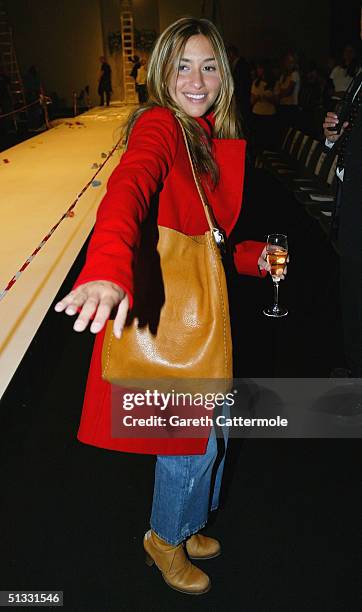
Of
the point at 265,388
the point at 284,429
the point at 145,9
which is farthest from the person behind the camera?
the point at 145,9

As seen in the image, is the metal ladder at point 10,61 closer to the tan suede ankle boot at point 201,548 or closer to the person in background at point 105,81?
the person in background at point 105,81

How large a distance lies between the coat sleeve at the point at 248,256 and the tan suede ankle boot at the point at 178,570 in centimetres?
76

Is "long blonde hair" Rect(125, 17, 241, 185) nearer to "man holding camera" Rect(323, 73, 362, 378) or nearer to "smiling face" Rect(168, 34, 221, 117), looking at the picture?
"smiling face" Rect(168, 34, 221, 117)

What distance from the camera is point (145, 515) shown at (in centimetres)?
189

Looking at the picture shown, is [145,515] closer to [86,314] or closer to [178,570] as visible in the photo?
[178,570]

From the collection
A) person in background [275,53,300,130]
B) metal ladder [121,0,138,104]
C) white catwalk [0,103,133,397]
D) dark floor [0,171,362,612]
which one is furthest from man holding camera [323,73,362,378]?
metal ladder [121,0,138,104]

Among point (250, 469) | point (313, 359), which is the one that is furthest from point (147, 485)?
point (313, 359)

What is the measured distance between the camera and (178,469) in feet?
4.65

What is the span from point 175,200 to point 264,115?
7.51 meters

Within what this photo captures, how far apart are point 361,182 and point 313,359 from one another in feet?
3.78

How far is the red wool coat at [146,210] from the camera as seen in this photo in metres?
0.85

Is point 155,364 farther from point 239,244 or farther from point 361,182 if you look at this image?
point 361,182

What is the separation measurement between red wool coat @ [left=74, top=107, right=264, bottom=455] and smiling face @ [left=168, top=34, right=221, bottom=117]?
59 millimetres

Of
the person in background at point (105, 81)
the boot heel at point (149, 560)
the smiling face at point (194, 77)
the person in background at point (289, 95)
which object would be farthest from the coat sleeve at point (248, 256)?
the person in background at point (105, 81)
